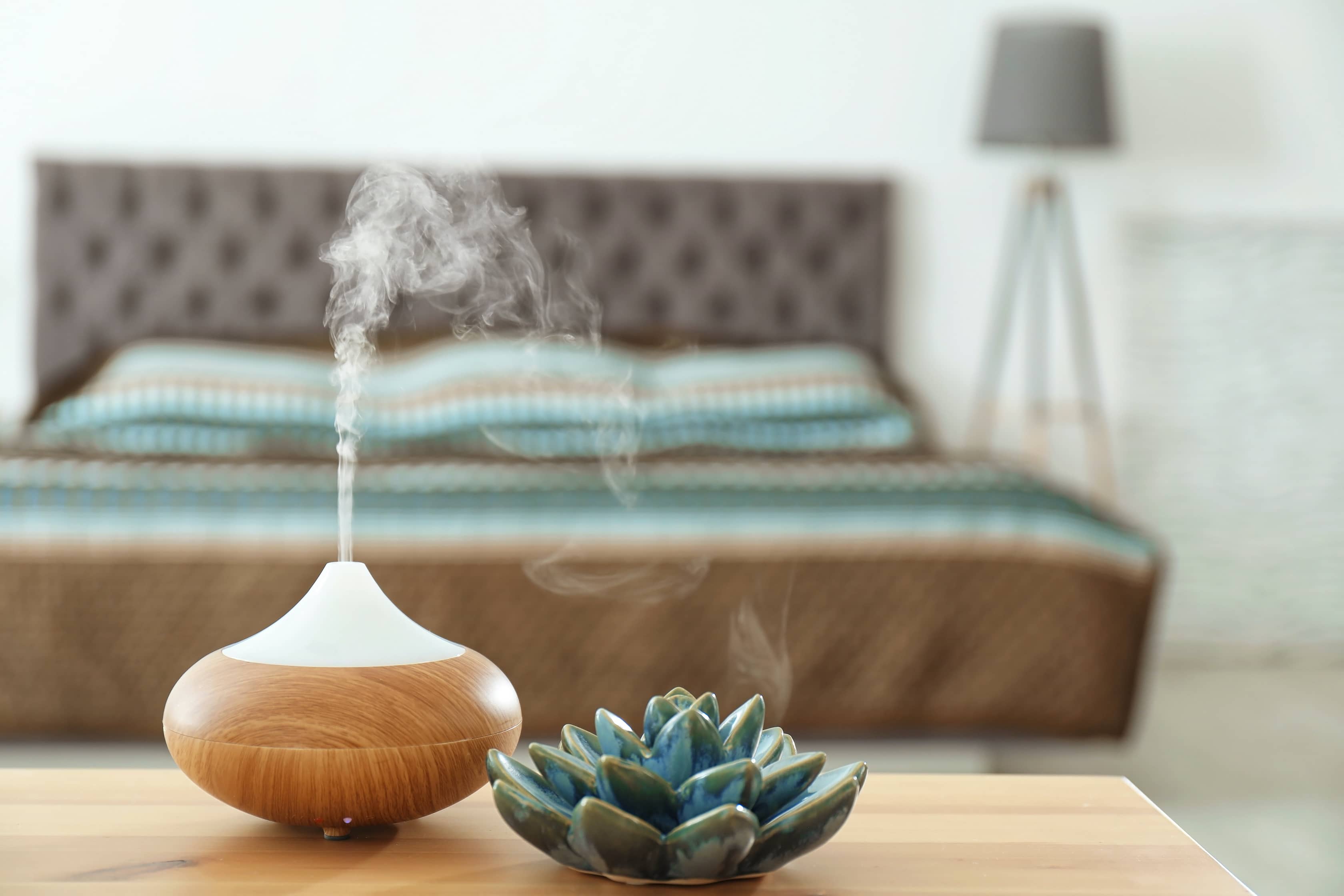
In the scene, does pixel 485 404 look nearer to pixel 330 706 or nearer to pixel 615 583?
pixel 615 583

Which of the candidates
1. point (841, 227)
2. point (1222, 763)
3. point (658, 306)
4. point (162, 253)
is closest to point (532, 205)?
point (658, 306)

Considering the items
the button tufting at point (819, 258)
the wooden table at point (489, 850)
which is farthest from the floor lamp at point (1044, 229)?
the wooden table at point (489, 850)

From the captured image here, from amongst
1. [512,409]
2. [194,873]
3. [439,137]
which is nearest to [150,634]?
[512,409]

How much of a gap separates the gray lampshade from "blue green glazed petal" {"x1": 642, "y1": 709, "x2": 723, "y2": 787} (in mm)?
2469

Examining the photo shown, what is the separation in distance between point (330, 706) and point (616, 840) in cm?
16

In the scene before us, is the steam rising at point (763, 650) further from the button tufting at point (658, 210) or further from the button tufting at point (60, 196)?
the button tufting at point (60, 196)

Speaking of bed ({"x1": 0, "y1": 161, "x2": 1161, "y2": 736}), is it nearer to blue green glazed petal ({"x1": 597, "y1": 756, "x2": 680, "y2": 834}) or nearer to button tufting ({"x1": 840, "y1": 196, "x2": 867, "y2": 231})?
button tufting ({"x1": 840, "y1": 196, "x2": 867, "y2": 231})

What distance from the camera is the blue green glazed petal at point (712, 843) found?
559 mm

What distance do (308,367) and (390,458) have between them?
734 millimetres

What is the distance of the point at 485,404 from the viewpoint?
249 cm

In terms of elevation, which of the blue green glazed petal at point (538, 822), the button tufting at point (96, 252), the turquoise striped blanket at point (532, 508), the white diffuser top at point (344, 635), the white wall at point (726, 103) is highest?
the white wall at point (726, 103)

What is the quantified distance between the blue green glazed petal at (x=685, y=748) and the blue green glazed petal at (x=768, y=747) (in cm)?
6

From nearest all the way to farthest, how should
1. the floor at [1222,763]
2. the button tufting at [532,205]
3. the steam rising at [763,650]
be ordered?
the floor at [1222,763], the steam rising at [763,650], the button tufting at [532,205]

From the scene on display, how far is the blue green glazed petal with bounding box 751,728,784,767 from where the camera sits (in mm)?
670
